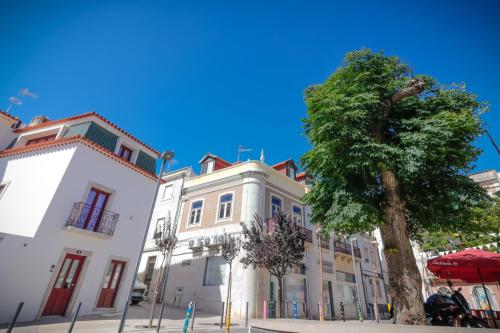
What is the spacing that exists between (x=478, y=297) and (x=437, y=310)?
864 inches

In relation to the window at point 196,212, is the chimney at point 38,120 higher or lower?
higher

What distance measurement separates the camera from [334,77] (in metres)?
9.59

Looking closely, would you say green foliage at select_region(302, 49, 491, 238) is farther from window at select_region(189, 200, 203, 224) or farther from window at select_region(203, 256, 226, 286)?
window at select_region(189, 200, 203, 224)

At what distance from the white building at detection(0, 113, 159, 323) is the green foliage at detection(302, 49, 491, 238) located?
10.6m

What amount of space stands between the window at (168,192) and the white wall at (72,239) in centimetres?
698

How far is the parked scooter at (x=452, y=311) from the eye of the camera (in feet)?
21.9

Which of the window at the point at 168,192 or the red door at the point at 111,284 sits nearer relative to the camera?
the red door at the point at 111,284

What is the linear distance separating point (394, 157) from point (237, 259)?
11.9m

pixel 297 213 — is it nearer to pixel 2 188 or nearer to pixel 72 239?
pixel 72 239

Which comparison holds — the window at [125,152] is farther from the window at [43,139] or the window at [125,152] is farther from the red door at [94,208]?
the window at [43,139]

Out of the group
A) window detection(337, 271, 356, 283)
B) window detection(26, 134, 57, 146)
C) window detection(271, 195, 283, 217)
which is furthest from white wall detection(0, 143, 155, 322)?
window detection(337, 271, 356, 283)

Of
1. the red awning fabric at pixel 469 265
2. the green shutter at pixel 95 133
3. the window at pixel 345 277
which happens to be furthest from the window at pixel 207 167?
the red awning fabric at pixel 469 265

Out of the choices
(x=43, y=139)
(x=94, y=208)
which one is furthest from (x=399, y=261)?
(x=43, y=139)

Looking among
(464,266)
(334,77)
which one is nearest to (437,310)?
(464,266)
